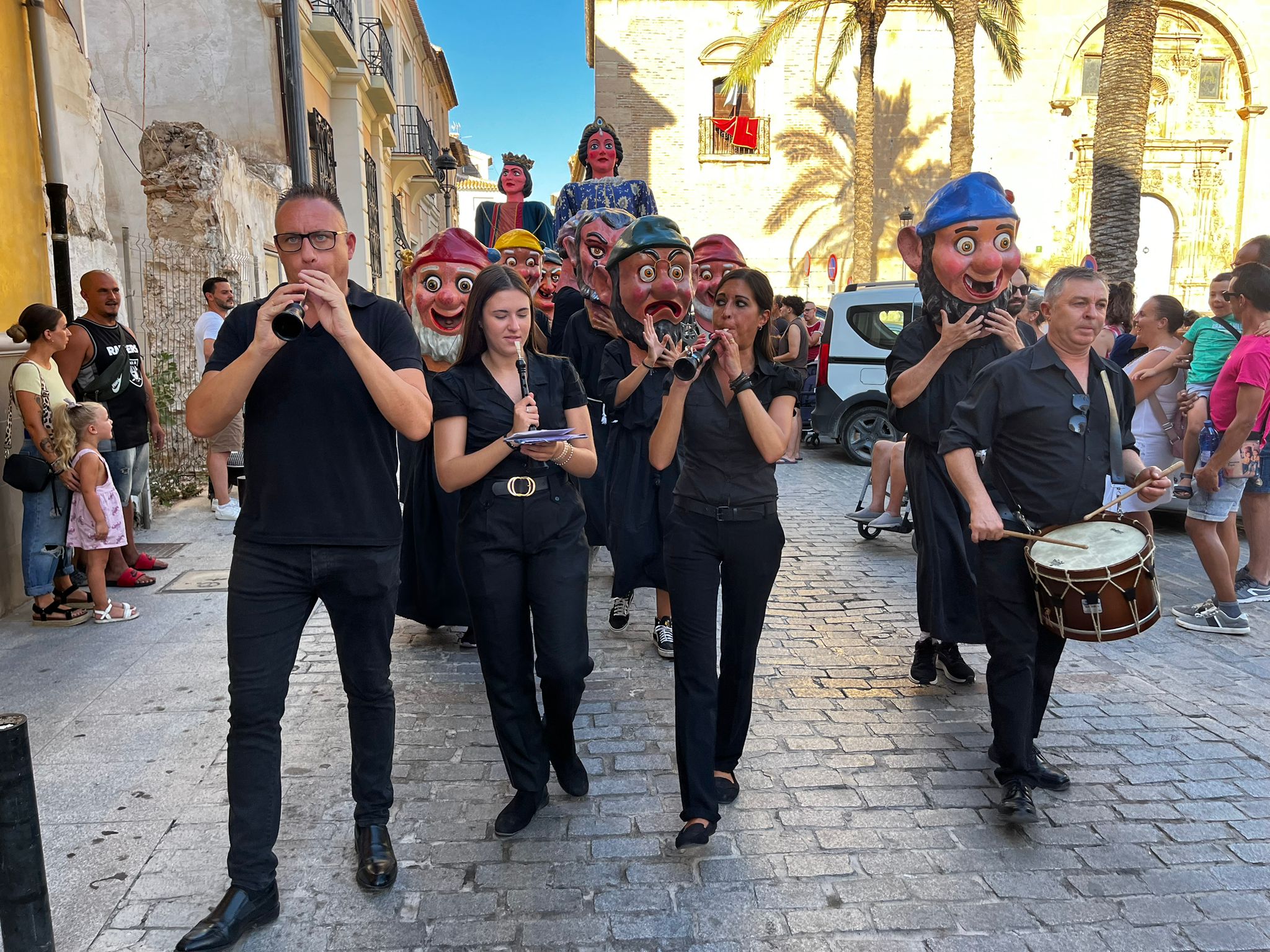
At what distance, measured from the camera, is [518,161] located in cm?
802

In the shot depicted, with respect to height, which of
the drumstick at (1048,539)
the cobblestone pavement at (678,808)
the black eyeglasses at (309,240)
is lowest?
the cobblestone pavement at (678,808)

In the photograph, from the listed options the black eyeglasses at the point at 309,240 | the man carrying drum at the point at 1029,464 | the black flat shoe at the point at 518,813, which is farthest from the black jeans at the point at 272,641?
the man carrying drum at the point at 1029,464

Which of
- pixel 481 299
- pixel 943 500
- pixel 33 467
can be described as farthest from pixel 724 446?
Answer: pixel 33 467

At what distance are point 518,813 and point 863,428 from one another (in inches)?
385

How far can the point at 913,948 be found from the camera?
2.68 metres

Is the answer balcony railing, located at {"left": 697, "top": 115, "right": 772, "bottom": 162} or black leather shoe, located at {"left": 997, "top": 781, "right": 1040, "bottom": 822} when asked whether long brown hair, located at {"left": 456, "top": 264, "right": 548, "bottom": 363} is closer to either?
black leather shoe, located at {"left": 997, "top": 781, "right": 1040, "bottom": 822}

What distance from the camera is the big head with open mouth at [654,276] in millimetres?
4562

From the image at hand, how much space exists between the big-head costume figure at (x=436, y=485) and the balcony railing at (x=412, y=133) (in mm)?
21903

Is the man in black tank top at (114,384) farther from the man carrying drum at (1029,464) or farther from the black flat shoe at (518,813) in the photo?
the man carrying drum at (1029,464)

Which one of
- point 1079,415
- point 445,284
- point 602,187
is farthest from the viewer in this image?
point 602,187

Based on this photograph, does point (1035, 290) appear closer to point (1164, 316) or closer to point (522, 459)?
point (1164, 316)

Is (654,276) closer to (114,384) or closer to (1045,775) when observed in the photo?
(1045,775)

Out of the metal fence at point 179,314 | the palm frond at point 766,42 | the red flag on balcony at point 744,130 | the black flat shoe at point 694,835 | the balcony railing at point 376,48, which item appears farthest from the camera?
the red flag on balcony at point 744,130

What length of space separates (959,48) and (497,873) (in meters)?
19.3
